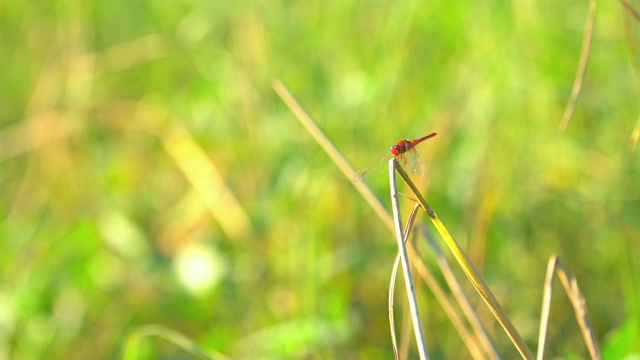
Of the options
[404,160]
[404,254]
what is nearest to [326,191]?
[404,160]

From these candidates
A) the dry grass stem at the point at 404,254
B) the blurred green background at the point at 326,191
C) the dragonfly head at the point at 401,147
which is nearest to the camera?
the dry grass stem at the point at 404,254

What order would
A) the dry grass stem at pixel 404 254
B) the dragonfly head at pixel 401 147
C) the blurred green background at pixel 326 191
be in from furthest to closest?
1. the blurred green background at pixel 326 191
2. the dragonfly head at pixel 401 147
3. the dry grass stem at pixel 404 254

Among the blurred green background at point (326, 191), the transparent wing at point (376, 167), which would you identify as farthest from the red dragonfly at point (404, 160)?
the blurred green background at point (326, 191)

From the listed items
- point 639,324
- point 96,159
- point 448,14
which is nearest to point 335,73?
point 448,14

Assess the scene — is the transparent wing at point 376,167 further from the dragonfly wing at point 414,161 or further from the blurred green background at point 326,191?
the blurred green background at point 326,191

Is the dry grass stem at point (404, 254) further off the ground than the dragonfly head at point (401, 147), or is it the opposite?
the dragonfly head at point (401, 147)

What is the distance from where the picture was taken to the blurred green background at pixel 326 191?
1.93 m

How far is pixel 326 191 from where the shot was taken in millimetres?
2176

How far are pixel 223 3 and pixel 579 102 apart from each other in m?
1.02

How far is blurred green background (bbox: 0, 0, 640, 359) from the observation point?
76.0 inches

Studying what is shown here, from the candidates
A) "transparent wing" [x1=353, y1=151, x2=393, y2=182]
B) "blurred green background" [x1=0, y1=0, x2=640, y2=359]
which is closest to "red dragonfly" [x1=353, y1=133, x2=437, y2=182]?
"transparent wing" [x1=353, y1=151, x2=393, y2=182]

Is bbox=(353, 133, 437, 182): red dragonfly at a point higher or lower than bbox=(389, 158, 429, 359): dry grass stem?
higher

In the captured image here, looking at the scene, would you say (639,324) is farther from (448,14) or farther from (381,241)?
(448,14)

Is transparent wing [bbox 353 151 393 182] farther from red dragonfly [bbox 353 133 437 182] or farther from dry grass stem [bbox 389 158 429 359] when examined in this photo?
dry grass stem [bbox 389 158 429 359]
